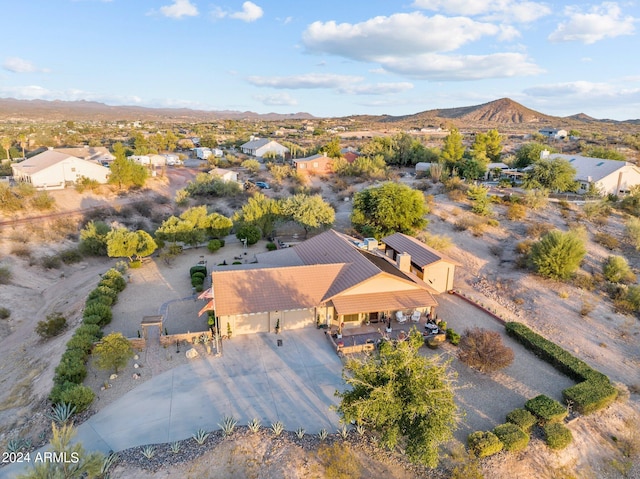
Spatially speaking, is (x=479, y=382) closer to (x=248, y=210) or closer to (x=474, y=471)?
(x=474, y=471)

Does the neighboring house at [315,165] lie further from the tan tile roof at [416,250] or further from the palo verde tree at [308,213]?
the tan tile roof at [416,250]

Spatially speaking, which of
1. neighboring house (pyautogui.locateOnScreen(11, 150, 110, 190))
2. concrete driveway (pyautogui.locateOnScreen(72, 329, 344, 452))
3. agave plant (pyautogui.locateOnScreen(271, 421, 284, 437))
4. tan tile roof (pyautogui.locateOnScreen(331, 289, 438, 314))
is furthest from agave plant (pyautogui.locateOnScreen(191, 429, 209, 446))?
neighboring house (pyautogui.locateOnScreen(11, 150, 110, 190))

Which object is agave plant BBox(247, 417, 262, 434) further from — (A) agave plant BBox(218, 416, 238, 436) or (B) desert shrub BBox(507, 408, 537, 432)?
(B) desert shrub BBox(507, 408, 537, 432)

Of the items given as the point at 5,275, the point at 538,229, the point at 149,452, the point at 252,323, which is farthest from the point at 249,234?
the point at 538,229

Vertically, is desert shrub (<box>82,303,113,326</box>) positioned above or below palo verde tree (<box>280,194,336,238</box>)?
below

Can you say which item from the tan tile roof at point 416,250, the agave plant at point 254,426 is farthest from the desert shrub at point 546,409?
the tan tile roof at point 416,250

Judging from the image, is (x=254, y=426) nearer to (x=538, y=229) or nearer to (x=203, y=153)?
(x=538, y=229)

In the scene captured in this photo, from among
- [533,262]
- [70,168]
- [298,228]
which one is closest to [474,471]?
[533,262]
